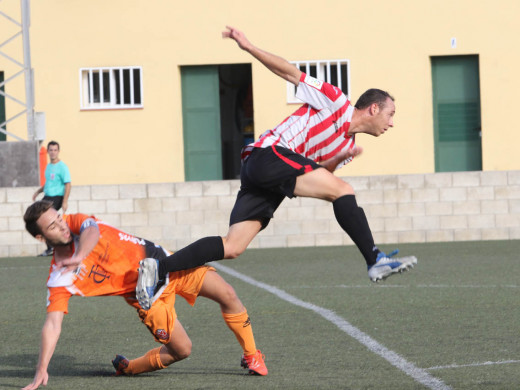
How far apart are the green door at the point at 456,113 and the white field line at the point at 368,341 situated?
10.3m

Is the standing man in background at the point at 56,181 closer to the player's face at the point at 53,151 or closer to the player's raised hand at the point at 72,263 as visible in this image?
the player's face at the point at 53,151

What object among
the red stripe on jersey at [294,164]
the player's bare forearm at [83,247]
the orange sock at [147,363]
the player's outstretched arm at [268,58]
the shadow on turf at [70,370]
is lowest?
the shadow on turf at [70,370]

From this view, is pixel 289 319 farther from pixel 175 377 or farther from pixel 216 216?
pixel 216 216

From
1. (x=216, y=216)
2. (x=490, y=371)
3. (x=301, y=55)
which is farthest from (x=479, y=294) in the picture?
(x=301, y=55)

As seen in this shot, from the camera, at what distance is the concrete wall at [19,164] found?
18359mm

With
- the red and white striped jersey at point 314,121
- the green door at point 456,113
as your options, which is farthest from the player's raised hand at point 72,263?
the green door at point 456,113

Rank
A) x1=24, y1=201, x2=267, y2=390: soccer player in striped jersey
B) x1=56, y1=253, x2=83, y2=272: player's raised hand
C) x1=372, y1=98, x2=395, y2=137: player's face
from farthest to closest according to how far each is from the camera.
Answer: x1=372, y1=98, x2=395, y2=137: player's face, x1=24, y1=201, x2=267, y2=390: soccer player in striped jersey, x1=56, y1=253, x2=83, y2=272: player's raised hand

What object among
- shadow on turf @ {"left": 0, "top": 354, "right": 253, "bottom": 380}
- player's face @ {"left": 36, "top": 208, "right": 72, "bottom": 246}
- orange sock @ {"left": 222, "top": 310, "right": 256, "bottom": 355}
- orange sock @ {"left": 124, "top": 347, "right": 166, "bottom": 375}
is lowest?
shadow on turf @ {"left": 0, "top": 354, "right": 253, "bottom": 380}

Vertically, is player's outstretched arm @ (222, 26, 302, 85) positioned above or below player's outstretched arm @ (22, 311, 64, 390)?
above

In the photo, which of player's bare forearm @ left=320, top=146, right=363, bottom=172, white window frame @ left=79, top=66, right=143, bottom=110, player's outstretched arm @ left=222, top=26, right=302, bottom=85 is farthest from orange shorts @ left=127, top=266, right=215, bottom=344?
white window frame @ left=79, top=66, right=143, bottom=110

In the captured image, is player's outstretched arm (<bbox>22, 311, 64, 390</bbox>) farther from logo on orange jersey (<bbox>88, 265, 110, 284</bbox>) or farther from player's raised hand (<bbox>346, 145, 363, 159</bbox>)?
player's raised hand (<bbox>346, 145, 363, 159</bbox>)

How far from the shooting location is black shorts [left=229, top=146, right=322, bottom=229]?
22.5 ft

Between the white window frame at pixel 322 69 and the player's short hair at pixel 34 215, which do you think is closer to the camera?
the player's short hair at pixel 34 215

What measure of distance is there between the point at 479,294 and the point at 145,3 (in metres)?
12.7
